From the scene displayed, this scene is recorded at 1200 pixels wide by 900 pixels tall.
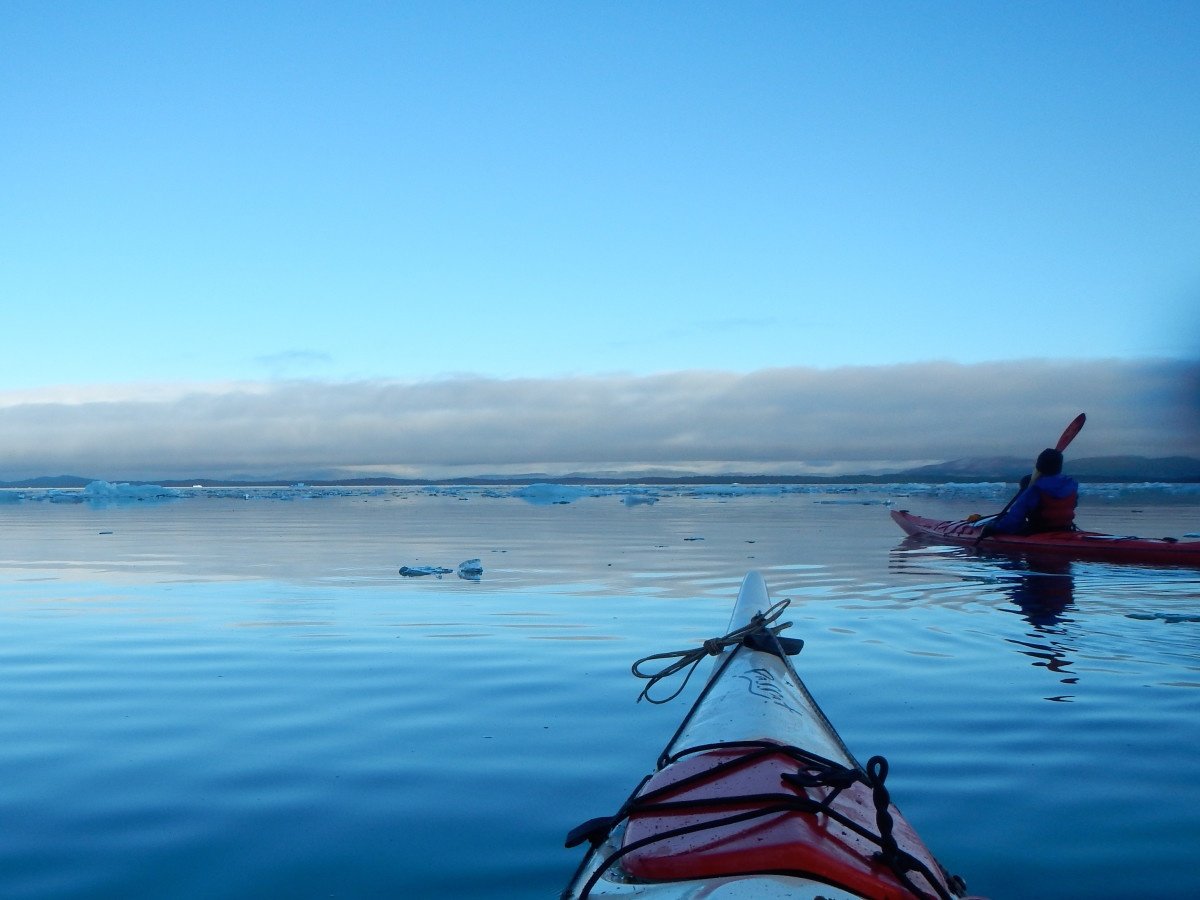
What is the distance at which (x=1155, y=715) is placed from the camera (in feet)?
14.7

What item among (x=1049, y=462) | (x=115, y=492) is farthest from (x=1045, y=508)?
(x=115, y=492)

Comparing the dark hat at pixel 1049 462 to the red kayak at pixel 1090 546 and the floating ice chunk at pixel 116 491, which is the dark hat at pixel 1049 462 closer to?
the red kayak at pixel 1090 546

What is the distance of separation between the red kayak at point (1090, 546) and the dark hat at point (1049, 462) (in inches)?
35.8

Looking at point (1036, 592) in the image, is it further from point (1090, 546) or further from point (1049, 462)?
point (1049, 462)

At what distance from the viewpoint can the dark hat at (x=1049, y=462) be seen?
13.0 meters

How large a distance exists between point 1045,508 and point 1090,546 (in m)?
1.47

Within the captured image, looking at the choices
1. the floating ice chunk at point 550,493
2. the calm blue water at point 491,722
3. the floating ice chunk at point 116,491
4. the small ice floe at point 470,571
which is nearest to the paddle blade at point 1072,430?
the calm blue water at point 491,722

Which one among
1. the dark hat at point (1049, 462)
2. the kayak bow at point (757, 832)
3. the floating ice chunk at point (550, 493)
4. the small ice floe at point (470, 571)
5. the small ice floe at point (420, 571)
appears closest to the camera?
the kayak bow at point (757, 832)

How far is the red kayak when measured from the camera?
11383 millimetres

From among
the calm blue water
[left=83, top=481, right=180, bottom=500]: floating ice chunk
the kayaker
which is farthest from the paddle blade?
[left=83, top=481, right=180, bottom=500]: floating ice chunk

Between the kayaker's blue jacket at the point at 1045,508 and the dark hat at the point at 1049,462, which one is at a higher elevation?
the dark hat at the point at 1049,462

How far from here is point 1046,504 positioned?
526 inches

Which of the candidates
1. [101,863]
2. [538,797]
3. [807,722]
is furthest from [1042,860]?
[101,863]

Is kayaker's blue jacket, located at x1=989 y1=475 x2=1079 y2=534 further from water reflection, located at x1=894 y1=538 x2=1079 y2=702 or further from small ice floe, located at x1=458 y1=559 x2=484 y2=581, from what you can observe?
small ice floe, located at x1=458 y1=559 x2=484 y2=581
